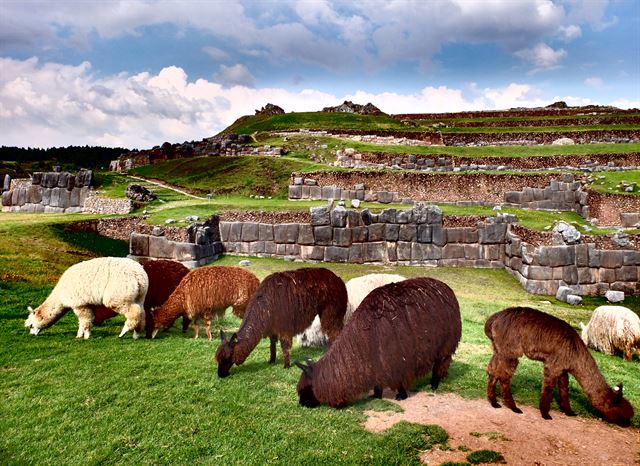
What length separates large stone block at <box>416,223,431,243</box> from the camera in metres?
22.1

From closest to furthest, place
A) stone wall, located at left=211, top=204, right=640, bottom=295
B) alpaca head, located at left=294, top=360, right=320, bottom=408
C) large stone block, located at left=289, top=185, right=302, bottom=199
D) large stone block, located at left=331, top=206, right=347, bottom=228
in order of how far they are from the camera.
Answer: alpaca head, located at left=294, top=360, right=320, bottom=408 < stone wall, located at left=211, top=204, right=640, bottom=295 < large stone block, located at left=331, top=206, right=347, bottom=228 < large stone block, located at left=289, top=185, right=302, bottom=199

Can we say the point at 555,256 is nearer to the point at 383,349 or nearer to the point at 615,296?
the point at 615,296

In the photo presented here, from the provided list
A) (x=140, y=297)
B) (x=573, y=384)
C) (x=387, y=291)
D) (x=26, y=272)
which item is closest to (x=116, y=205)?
(x=26, y=272)

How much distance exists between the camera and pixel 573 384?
8359 millimetres

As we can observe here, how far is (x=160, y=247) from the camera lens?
2059cm

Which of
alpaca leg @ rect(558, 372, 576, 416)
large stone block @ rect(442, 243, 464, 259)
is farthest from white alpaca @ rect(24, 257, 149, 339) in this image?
large stone block @ rect(442, 243, 464, 259)

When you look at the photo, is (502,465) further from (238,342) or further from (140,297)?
(140,297)

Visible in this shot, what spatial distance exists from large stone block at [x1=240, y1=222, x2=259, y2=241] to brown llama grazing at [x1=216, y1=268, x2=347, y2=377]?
13791 millimetres

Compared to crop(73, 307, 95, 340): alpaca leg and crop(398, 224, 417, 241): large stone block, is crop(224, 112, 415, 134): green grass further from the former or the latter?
crop(73, 307, 95, 340): alpaca leg

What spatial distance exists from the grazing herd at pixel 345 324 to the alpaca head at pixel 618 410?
0.01 metres

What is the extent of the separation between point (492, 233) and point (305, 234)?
8.03 meters

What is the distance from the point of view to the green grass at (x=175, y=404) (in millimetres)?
6117

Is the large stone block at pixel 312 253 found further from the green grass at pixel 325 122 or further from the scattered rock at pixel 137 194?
the green grass at pixel 325 122

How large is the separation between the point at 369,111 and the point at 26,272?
4728cm
